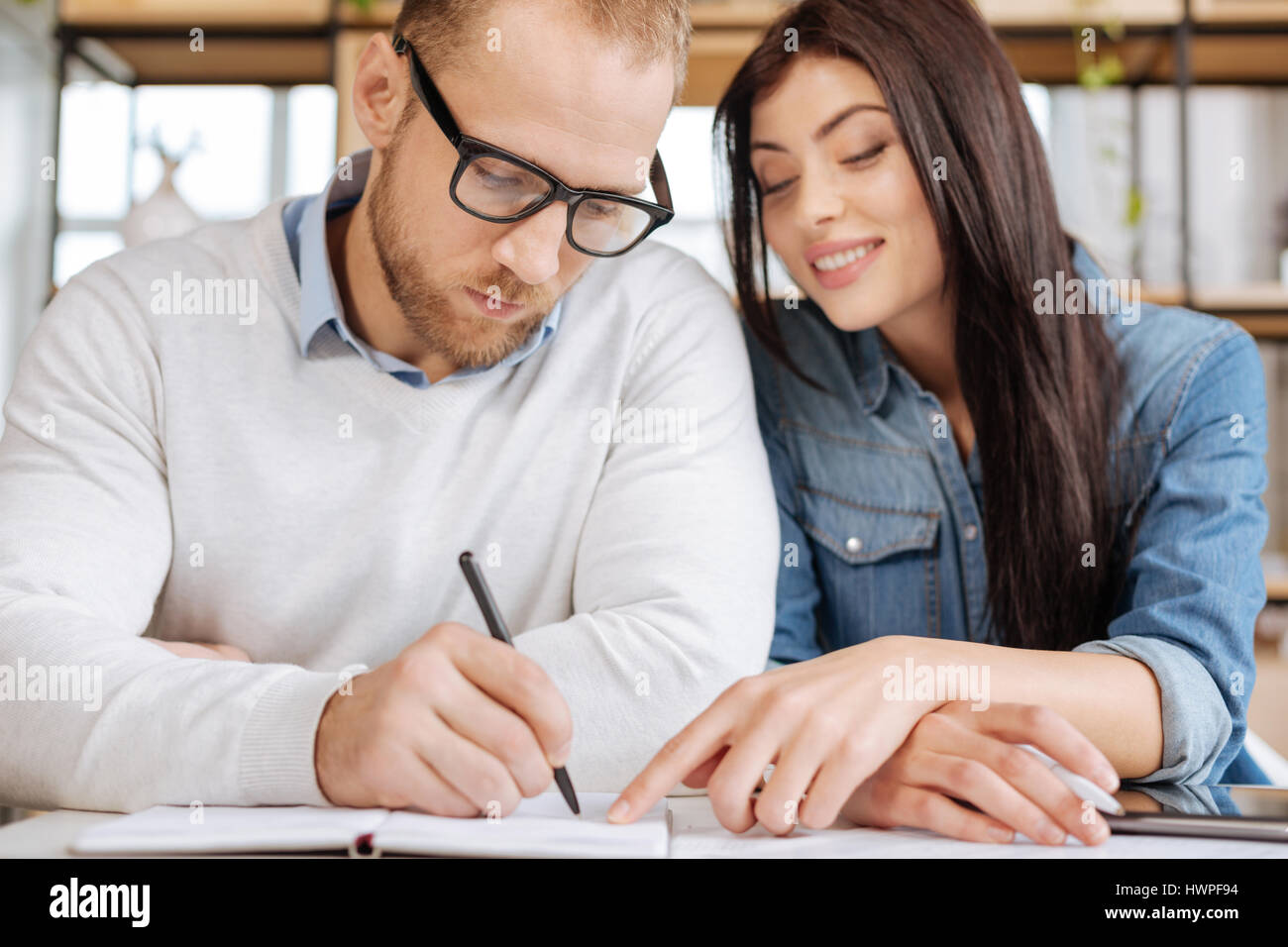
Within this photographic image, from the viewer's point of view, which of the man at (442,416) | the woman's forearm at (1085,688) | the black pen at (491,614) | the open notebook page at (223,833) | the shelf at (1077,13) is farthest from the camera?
the shelf at (1077,13)

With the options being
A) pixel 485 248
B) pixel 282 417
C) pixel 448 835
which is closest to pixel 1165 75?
pixel 485 248

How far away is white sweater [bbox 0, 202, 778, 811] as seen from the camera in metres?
0.84

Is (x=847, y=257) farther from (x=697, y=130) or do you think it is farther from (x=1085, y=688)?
(x=697, y=130)

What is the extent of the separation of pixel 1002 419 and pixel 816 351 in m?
0.24

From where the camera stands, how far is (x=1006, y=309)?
1.10 metres

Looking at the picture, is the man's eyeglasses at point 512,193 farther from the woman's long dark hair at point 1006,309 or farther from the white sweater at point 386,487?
the woman's long dark hair at point 1006,309

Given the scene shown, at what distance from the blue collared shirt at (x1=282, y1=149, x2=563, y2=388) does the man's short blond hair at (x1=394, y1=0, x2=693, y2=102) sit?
21cm

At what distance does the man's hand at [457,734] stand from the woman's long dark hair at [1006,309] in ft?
2.00

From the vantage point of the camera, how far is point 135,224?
2184mm

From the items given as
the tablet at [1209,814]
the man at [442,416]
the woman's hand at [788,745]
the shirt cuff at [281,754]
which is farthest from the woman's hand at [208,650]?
the tablet at [1209,814]

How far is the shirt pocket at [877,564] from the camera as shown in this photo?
1134 millimetres

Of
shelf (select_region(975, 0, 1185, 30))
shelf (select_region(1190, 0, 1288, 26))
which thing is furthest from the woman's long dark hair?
shelf (select_region(1190, 0, 1288, 26))
